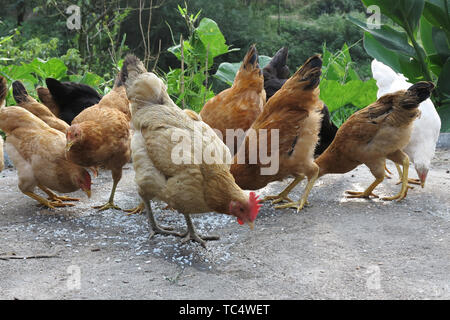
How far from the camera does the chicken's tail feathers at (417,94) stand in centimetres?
382

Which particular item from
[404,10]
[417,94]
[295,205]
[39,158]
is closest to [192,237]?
[295,205]

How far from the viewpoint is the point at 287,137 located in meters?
3.83

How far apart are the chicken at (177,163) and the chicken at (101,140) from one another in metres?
0.37

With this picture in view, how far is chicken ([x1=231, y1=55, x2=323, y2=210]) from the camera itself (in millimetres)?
3703

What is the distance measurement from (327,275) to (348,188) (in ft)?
6.73

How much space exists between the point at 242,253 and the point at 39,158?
1.96 meters

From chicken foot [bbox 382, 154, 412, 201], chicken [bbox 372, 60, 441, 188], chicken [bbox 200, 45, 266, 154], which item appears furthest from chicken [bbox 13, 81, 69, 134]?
chicken [bbox 372, 60, 441, 188]

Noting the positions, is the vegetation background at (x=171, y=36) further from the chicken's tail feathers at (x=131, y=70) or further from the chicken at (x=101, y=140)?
the chicken's tail feathers at (x=131, y=70)

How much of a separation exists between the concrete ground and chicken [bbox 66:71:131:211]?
45 cm

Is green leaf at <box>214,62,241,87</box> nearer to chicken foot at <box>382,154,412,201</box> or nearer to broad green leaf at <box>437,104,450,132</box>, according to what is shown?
broad green leaf at <box>437,104,450,132</box>

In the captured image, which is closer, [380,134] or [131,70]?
[131,70]

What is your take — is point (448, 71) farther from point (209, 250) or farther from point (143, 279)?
point (143, 279)

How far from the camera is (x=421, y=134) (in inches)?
172

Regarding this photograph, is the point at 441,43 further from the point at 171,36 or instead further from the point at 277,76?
the point at 171,36
